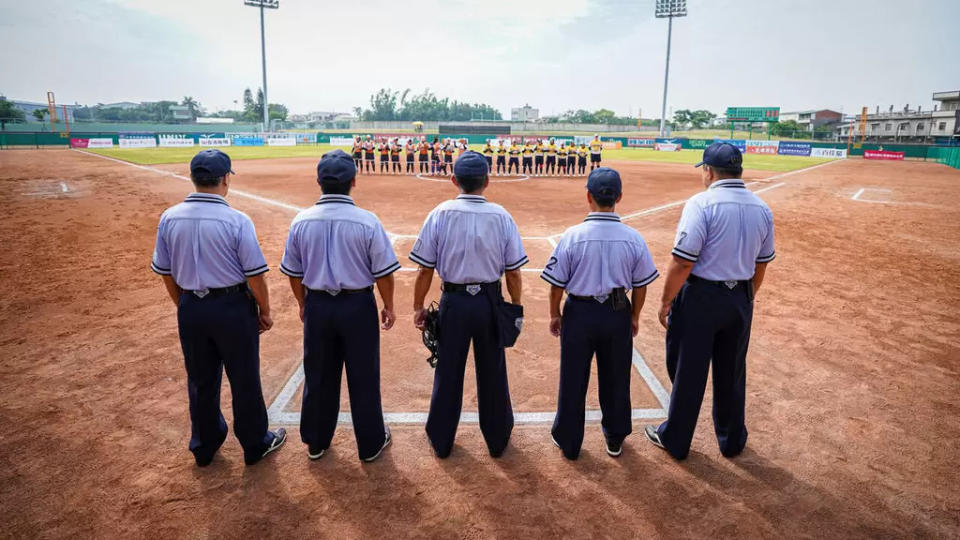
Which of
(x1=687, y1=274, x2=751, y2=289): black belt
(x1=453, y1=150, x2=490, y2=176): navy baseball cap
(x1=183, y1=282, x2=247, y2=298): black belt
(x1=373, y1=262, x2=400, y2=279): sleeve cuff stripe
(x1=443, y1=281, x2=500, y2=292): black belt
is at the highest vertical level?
(x1=453, y1=150, x2=490, y2=176): navy baseball cap

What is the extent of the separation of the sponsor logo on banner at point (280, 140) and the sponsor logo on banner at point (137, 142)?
1129cm

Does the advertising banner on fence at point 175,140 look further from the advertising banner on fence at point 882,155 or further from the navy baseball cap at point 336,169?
the advertising banner on fence at point 882,155

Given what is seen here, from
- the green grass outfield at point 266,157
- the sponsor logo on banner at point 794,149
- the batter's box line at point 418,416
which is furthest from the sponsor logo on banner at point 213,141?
the sponsor logo on banner at point 794,149

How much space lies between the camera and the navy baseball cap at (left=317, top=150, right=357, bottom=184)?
3520 mm

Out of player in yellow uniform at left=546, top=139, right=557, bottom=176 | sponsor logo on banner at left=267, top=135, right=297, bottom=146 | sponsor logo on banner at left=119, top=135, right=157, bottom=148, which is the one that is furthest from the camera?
sponsor logo on banner at left=267, top=135, right=297, bottom=146

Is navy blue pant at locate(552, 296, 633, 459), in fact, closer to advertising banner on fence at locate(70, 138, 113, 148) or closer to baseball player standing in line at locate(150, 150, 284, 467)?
baseball player standing in line at locate(150, 150, 284, 467)

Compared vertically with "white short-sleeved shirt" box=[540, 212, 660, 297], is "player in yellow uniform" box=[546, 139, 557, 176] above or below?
above

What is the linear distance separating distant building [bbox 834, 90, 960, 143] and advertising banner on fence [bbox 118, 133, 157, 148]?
74.6 metres

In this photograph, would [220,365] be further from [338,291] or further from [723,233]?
A: [723,233]

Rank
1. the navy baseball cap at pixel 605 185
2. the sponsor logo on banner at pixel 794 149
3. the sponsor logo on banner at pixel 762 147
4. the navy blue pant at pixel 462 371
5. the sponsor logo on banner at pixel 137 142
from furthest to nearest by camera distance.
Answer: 1. the sponsor logo on banner at pixel 762 147
2. the sponsor logo on banner at pixel 794 149
3. the sponsor logo on banner at pixel 137 142
4. the navy blue pant at pixel 462 371
5. the navy baseball cap at pixel 605 185

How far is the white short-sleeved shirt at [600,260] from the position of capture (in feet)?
11.7

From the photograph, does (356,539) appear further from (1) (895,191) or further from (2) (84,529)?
(1) (895,191)

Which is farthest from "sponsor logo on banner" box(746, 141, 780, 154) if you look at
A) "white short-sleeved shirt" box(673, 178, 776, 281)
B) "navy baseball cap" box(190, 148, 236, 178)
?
"navy baseball cap" box(190, 148, 236, 178)

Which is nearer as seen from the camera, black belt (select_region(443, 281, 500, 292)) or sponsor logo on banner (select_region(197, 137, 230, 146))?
black belt (select_region(443, 281, 500, 292))
